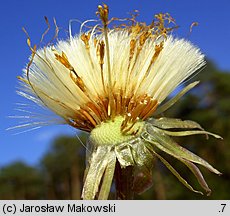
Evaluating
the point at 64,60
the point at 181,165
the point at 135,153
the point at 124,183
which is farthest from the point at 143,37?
the point at 181,165

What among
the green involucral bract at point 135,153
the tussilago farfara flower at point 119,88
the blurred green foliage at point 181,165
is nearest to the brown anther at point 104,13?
the tussilago farfara flower at point 119,88

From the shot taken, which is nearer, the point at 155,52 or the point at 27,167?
the point at 155,52

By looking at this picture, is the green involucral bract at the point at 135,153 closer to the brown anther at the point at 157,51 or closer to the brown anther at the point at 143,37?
the brown anther at the point at 157,51

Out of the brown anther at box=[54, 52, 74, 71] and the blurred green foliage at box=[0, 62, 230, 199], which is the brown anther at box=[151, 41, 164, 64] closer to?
the brown anther at box=[54, 52, 74, 71]

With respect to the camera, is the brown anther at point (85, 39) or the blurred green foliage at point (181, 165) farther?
the blurred green foliage at point (181, 165)

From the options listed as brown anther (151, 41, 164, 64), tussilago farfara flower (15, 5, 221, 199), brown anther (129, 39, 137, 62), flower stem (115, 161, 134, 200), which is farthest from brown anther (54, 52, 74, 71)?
flower stem (115, 161, 134, 200)
